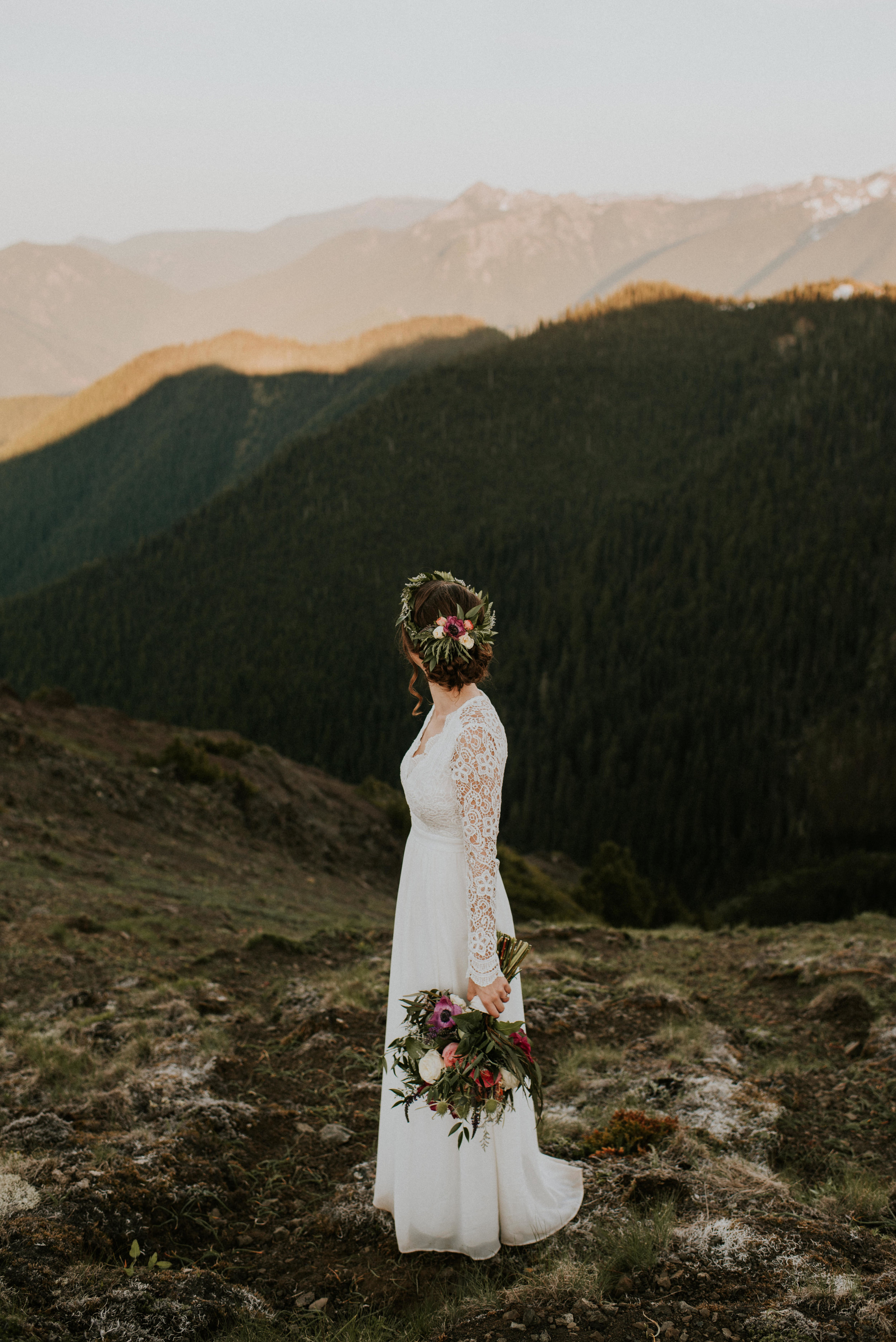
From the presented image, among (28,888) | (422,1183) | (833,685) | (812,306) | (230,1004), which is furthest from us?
(812,306)

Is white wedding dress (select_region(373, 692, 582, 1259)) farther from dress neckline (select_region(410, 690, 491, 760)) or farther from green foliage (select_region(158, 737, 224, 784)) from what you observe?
green foliage (select_region(158, 737, 224, 784))

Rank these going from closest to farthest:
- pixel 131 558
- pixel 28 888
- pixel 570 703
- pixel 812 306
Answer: pixel 28 888 → pixel 570 703 → pixel 131 558 → pixel 812 306

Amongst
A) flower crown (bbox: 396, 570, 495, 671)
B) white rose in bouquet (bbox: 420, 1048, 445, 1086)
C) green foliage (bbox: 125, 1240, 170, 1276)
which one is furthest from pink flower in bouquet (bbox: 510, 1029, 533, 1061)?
green foliage (bbox: 125, 1240, 170, 1276)

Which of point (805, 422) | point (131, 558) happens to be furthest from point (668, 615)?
point (131, 558)

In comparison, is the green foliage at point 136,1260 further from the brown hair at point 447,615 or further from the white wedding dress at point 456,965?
the brown hair at point 447,615

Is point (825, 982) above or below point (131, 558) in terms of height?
below

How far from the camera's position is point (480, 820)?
393cm

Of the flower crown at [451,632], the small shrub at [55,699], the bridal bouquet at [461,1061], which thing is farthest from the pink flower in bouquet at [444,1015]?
the small shrub at [55,699]

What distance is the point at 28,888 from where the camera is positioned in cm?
1190

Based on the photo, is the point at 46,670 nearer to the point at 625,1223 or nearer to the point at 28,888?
the point at 28,888

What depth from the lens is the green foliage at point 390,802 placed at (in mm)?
32062

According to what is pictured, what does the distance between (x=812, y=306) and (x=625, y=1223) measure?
695ft

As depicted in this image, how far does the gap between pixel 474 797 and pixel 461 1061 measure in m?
1.20

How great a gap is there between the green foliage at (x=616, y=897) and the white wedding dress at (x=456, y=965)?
28939 mm
